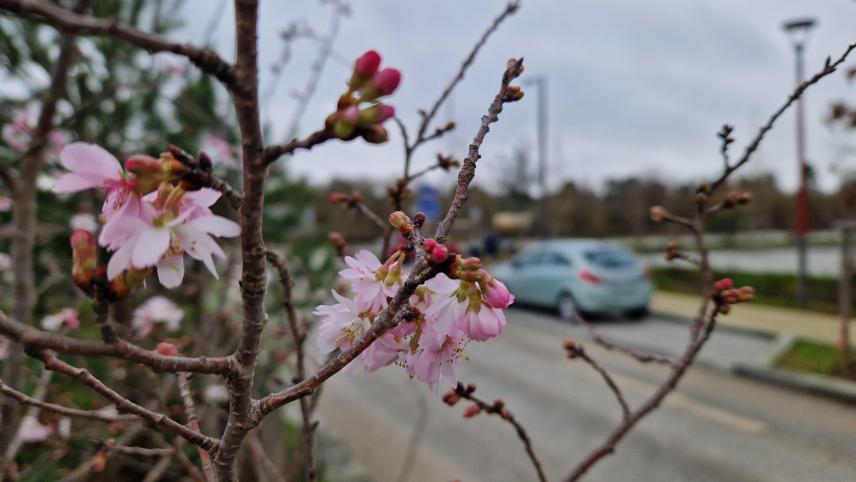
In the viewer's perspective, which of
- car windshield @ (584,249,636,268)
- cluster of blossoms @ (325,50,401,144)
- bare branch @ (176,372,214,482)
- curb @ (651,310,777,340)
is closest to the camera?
cluster of blossoms @ (325,50,401,144)

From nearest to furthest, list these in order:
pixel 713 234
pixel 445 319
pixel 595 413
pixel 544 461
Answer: pixel 445 319
pixel 544 461
pixel 595 413
pixel 713 234

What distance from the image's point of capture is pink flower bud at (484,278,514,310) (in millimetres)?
715

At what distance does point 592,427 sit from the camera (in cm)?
466

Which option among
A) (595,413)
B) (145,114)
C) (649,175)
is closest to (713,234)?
(649,175)

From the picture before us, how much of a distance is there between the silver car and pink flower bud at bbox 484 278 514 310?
7.60 m

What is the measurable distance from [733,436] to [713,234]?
24112mm

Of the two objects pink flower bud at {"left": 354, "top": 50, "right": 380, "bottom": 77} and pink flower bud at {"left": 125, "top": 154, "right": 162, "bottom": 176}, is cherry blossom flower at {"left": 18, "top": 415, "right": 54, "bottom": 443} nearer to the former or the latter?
pink flower bud at {"left": 125, "top": 154, "right": 162, "bottom": 176}

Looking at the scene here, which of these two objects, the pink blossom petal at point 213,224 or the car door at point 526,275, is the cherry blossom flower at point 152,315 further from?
the car door at point 526,275

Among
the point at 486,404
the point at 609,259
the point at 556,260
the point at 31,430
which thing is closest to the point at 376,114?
the point at 486,404

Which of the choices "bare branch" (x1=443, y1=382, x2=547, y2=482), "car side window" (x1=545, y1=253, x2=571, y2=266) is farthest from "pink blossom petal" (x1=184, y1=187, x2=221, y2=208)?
"car side window" (x1=545, y1=253, x2=571, y2=266)

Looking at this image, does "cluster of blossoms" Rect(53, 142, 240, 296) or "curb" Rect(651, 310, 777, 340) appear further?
"curb" Rect(651, 310, 777, 340)

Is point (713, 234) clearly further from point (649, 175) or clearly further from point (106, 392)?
point (106, 392)

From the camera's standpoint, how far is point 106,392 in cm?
61

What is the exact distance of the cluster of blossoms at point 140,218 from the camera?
0.52 metres
